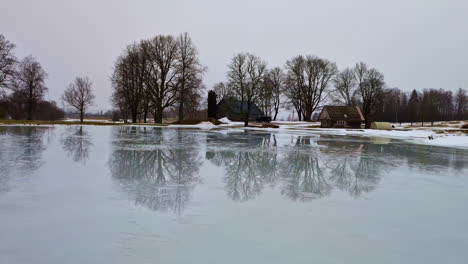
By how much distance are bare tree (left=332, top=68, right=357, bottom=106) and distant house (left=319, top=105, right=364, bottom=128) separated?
11.4 metres

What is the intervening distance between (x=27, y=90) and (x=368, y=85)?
65.4 metres

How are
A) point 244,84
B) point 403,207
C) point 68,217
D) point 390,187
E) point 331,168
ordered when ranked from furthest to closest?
point 244,84, point 331,168, point 390,187, point 403,207, point 68,217

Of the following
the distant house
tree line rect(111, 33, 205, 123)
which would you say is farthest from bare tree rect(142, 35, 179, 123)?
the distant house

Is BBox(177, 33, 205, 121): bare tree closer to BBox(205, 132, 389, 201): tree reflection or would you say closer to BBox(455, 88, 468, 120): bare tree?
BBox(205, 132, 389, 201): tree reflection

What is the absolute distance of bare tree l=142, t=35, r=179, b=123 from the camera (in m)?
47.2

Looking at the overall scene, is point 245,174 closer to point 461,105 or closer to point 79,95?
point 79,95

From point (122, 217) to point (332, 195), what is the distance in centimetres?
431

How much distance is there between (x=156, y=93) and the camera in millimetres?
48031

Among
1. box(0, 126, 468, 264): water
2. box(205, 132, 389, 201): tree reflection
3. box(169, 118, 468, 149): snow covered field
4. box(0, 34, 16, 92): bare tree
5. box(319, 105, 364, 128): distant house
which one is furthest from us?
box(319, 105, 364, 128): distant house

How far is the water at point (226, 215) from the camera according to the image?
11.6ft

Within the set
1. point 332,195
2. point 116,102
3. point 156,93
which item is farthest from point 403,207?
point 116,102

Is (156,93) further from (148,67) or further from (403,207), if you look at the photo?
(403,207)

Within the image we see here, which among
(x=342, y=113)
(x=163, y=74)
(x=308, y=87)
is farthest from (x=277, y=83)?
(x=163, y=74)

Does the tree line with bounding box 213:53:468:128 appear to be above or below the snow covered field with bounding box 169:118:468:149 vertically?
above
